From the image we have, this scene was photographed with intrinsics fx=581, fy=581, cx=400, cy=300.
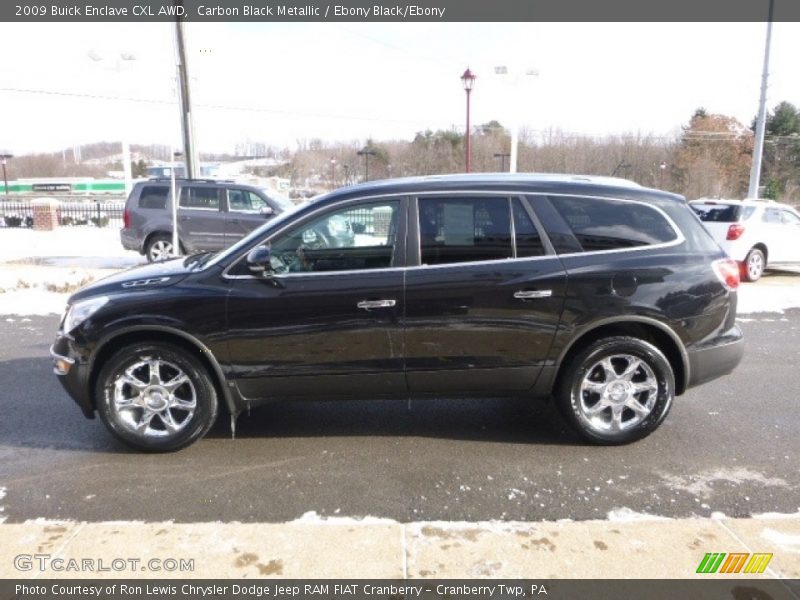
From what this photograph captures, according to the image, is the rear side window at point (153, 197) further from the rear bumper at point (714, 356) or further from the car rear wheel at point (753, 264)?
the car rear wheel at point (753, 264)

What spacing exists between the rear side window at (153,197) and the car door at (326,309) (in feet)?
30.9

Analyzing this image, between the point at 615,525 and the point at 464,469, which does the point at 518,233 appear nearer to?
the point at 464,469

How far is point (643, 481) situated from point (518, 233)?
5.61ft

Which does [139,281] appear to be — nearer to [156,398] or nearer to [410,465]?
[156,398]

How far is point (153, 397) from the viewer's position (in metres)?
3.84

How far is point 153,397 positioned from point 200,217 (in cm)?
894

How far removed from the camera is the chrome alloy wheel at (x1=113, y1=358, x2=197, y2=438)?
383cm

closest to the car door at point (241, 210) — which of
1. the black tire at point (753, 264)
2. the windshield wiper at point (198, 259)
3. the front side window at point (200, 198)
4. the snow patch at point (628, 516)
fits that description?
the front side window at point (200, 198)

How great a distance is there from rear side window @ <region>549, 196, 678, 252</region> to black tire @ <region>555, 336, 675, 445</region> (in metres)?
0.65

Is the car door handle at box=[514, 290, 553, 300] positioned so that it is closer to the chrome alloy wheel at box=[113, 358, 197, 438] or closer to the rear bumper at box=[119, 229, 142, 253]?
the chrome alloy wheel at box=[113, 358, 197, 438]

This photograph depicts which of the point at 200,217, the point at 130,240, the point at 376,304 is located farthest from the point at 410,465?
the point at 130,240

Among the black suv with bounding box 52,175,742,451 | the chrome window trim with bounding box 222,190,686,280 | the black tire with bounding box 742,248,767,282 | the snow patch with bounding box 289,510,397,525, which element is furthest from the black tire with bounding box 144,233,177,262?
the black tire with bounding box 742,248,767,282
